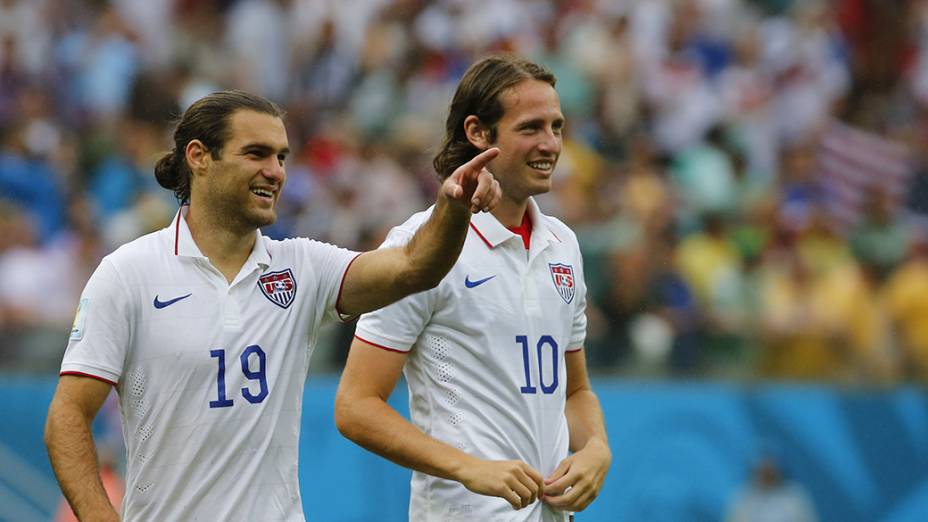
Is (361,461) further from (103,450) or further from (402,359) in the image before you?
(402,359)

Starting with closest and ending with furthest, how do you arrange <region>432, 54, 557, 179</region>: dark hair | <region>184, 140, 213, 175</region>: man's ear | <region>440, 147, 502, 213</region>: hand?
<region>440, 147, 502, 213</region>: hand → <region>184, 140, 213, 175</region>: man's ear → <region>432, 54, 557, 179</region>: dark hair

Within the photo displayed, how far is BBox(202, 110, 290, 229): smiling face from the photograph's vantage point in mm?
5113

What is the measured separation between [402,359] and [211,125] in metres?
1.07

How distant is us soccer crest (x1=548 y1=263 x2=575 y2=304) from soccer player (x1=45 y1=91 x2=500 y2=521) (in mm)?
774

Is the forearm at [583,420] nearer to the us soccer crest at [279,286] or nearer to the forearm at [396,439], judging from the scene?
the forearm at [396,439]

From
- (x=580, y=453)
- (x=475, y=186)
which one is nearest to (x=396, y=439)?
(x=580, y=453)

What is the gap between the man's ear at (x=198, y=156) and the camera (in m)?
5.21

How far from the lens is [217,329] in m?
5.00

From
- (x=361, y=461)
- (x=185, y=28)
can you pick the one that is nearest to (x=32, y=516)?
(x=361, y=461)

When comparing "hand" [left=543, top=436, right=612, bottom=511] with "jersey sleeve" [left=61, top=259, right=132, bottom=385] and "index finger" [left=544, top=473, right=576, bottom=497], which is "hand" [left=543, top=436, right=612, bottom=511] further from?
"jersey sleeve" [left=61, top=259, right=132, bottom=385]

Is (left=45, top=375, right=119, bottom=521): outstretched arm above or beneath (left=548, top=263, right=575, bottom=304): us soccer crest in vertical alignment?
above

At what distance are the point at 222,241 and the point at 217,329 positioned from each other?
35cm

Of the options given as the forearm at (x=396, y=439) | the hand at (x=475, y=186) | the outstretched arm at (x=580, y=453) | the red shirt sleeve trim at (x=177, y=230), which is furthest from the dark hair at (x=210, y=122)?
the outstretched arm at (x=580, y=453)

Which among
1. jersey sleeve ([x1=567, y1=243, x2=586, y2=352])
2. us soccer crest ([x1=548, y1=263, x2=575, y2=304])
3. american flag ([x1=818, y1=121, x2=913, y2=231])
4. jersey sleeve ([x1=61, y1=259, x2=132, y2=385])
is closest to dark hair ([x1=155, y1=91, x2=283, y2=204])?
jersey sleeve ([x1=61, y1=259, x2=132, y2=385])
